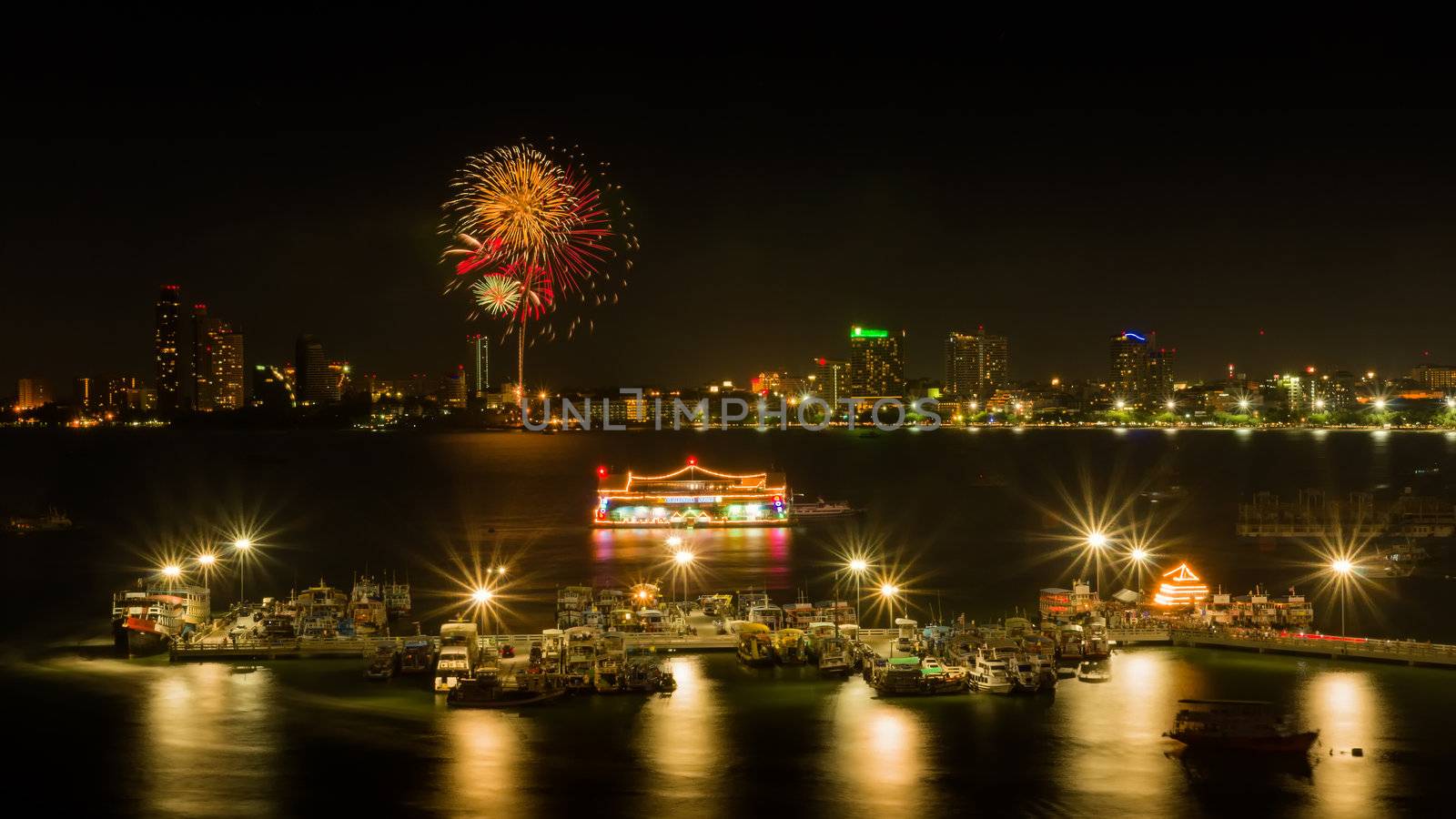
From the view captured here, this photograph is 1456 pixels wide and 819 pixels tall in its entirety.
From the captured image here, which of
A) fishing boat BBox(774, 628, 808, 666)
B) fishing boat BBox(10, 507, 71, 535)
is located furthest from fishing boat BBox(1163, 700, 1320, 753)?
fishing boat BBox(10, 507, 71, 535)

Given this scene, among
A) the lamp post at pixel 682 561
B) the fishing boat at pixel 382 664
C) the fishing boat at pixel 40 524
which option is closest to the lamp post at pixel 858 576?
the lamp post at pixel 682 561

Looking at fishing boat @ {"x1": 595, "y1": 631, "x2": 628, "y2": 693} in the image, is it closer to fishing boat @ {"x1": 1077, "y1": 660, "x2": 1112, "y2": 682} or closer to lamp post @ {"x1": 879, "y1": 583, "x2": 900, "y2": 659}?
fishing boat @ {"x1": 1077, "y1": 660, "x2": 1112, "y2": 682}

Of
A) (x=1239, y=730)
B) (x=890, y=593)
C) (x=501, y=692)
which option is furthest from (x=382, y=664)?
(x=890, y=593)

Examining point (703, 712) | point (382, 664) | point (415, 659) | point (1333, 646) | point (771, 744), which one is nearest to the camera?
point (771, 744)

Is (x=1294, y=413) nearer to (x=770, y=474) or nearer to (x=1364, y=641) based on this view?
(x=770, y=474)

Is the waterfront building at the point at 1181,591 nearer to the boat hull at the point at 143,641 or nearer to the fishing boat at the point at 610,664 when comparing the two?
the fishing boat at the point at 610,664

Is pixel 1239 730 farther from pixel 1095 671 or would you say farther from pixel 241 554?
pixel 241 554

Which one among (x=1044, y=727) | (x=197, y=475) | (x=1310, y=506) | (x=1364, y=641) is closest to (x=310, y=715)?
(x=1044, y=727)
